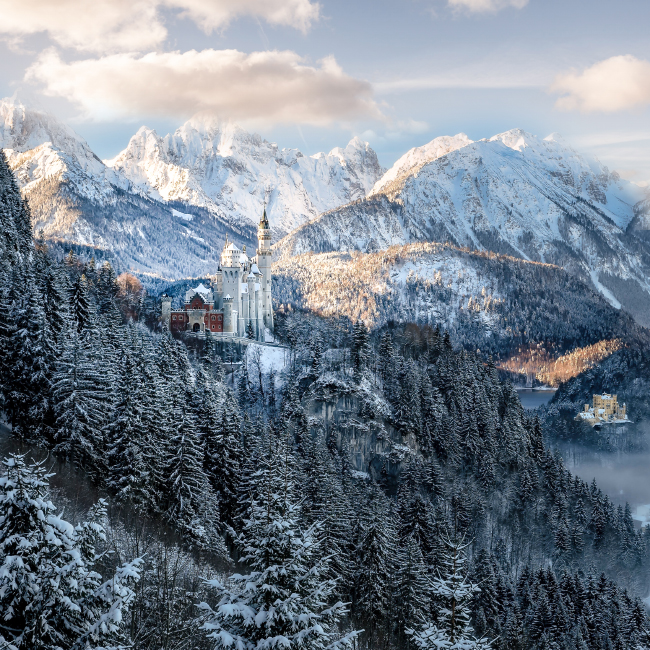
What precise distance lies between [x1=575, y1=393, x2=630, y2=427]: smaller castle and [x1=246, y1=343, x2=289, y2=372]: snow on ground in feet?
363

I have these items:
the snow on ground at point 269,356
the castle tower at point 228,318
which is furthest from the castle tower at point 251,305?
the snow on ground at point 269,356

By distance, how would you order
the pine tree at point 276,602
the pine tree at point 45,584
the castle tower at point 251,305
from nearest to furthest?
the pine tree at point 45,584, the pine tree at point 276,602, the castle tower at point 251,305

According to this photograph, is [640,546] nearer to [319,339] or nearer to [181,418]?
[319,339]

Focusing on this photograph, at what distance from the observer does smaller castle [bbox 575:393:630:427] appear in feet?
603

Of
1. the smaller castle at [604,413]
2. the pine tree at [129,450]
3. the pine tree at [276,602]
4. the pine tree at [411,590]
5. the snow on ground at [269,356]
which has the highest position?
the pine tree at [276,602]

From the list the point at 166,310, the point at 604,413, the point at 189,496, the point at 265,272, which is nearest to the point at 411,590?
the point at 189,496

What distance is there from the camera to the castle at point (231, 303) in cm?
11368

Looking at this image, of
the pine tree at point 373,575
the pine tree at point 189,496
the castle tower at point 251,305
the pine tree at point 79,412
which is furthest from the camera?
Result: the castle tower at point 251,305

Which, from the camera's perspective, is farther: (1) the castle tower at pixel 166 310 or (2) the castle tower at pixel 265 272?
(2) the castle tower at pixel 265 272

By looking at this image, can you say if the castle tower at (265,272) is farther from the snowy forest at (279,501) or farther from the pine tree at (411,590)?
the pine tree at (411,590)

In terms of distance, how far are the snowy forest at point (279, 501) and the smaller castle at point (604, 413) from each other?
232 ft

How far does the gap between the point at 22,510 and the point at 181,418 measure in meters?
35.0

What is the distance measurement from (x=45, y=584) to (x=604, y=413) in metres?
193

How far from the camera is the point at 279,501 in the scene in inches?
762
